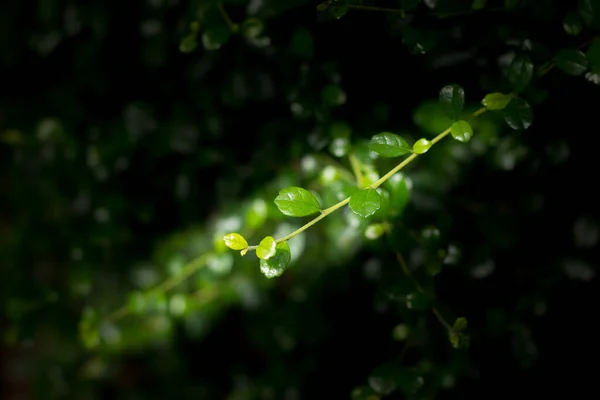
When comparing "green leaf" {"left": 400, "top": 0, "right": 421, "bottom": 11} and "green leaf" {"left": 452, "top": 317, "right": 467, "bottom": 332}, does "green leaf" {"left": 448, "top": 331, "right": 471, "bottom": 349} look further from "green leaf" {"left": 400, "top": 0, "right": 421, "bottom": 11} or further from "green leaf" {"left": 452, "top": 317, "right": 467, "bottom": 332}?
"green leaf" {"left": 400, "top": 0, "right": 421, "bottom": 11}

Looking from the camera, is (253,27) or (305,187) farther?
(305,187)

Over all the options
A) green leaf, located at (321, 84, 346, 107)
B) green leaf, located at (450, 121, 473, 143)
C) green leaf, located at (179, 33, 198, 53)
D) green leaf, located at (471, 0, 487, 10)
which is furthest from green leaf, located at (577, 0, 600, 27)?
green leaf, located at (179, 33, 198, 53)

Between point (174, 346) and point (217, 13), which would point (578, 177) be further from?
point (174, 346)

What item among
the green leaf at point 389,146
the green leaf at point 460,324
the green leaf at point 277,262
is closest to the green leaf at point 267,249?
the green leaf at point 277,262

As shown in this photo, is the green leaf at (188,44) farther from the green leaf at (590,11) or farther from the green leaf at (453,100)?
the green leaf at (590,11)

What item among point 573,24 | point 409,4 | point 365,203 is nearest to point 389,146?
point 365,203

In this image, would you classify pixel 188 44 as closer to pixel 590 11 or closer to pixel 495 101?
pixel 495 101
